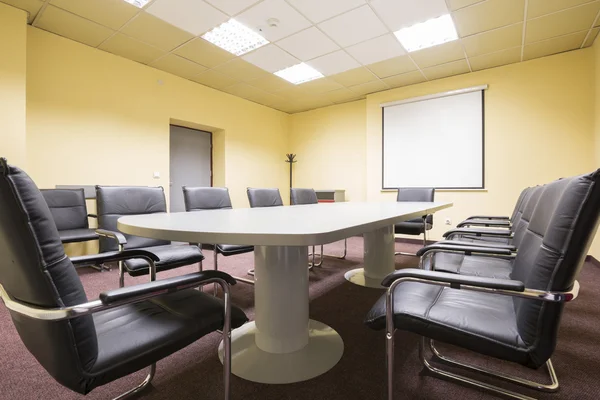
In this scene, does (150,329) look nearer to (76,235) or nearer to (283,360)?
(283,360)

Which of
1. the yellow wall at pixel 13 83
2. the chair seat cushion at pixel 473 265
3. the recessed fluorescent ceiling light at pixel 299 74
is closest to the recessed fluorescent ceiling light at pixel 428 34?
the recessed fluorescent ceiling light at pixel 299 74

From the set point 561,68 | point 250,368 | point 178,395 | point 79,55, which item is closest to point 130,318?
point 178,395

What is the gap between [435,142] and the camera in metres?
4.71

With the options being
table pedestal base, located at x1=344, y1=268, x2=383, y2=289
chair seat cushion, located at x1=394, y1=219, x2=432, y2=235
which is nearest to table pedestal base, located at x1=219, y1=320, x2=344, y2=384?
table pedestal base, located at x1=344, y1=268, x2=383, y2=289

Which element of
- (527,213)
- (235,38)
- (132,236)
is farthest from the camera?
(235,38)

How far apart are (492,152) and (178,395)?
4.85 m

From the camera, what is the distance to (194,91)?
4.83 meters

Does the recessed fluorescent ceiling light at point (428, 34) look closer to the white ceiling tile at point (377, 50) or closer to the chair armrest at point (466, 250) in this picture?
the white ceiling tile at point (377, 50)

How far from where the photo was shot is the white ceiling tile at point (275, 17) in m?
2.88

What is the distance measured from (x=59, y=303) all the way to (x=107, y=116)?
404 centimetres

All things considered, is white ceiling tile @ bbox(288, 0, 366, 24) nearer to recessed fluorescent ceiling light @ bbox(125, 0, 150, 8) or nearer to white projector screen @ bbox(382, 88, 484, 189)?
recessed fluorescent ceiling light @ bbox(125, 0, 150, 8)

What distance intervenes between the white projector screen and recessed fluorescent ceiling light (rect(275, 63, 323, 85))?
153 cm

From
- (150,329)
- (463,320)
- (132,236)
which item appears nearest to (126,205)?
(132,236)

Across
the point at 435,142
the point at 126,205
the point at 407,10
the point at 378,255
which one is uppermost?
the point at 407,10
